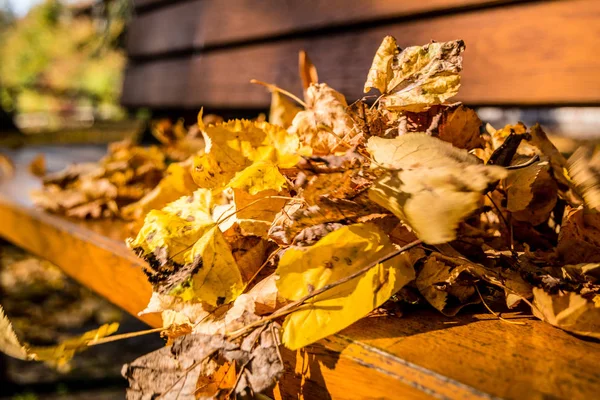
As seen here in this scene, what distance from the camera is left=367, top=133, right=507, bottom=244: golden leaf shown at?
36 cm

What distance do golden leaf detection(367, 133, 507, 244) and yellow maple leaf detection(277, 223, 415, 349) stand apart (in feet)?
0.14

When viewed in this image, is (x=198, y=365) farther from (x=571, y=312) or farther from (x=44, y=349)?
(x=571, y=312)

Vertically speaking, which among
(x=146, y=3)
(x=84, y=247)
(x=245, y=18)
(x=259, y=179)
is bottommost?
(x=84, y=247)

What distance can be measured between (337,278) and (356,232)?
0.04 meters

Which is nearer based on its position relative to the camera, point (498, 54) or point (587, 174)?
point (587, 174)

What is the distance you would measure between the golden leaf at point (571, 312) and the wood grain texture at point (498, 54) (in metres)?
0.71

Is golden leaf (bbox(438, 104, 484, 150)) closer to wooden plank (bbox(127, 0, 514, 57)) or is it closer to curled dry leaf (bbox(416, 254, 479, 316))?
curled dry leaf (bbox(416, 254, 479, 316))

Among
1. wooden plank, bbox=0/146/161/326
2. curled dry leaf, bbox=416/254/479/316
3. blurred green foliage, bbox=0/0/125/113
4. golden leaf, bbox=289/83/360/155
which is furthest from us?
blurred green foliage, bbox=0/0/125/113

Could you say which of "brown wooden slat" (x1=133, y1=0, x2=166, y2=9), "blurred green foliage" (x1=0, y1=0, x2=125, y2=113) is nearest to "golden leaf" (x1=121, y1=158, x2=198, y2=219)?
"brown wooden slat" (x1=133, y1=0, x2=166, y2=9)

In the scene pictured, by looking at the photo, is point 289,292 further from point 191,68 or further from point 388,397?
point 191,68

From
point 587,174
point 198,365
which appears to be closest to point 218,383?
point 198,365

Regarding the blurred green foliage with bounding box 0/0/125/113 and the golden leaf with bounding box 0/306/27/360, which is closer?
the golden leaf with bounding box 0/306/27/360

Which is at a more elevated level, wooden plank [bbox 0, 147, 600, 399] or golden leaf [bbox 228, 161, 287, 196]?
golden leaf [bbox 228, 161, 287, 196]

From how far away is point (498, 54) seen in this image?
111cm
